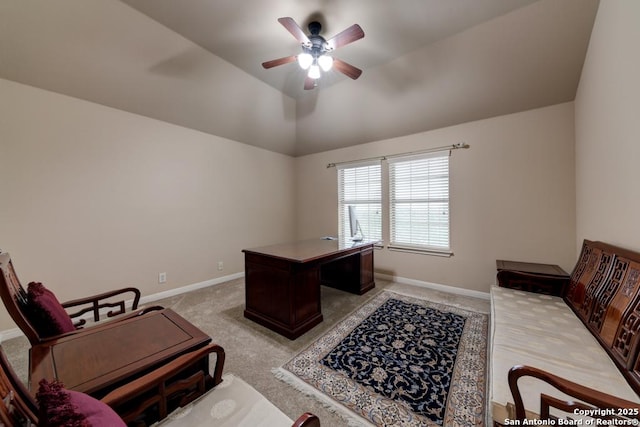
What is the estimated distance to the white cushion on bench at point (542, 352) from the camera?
Answer: 1146mm

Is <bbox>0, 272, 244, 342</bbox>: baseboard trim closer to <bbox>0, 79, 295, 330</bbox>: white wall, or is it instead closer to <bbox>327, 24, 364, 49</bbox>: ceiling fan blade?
<bbox>0, 79, 295, 330</bbox>: white wall

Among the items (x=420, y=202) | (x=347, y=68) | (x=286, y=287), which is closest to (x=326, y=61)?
(x=347, y=68)

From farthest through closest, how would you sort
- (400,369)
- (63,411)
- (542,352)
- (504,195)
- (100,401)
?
(504,195) → (400,369) → (542,352) → (100,401) → (63,411)

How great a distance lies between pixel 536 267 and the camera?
9.12 ft

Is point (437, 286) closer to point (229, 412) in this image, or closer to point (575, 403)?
point (575, 403)

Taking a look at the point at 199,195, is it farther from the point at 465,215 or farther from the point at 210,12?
the point at 465,215

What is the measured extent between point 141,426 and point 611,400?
188 centimetres

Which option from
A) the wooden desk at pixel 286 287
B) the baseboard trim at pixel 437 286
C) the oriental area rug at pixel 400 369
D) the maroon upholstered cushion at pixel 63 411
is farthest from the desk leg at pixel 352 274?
the maroon upholstered cushion at pixel 63 411

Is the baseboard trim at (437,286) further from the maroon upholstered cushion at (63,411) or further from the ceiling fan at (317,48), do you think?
the maroon upholstered cushion at (63,411)

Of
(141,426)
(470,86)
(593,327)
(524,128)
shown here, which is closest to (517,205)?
(524,128)

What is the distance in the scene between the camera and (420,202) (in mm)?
3875

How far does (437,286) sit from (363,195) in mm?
1957

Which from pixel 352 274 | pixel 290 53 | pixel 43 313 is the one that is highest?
pixel 290 53

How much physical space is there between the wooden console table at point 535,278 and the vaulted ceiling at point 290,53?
197 cm
